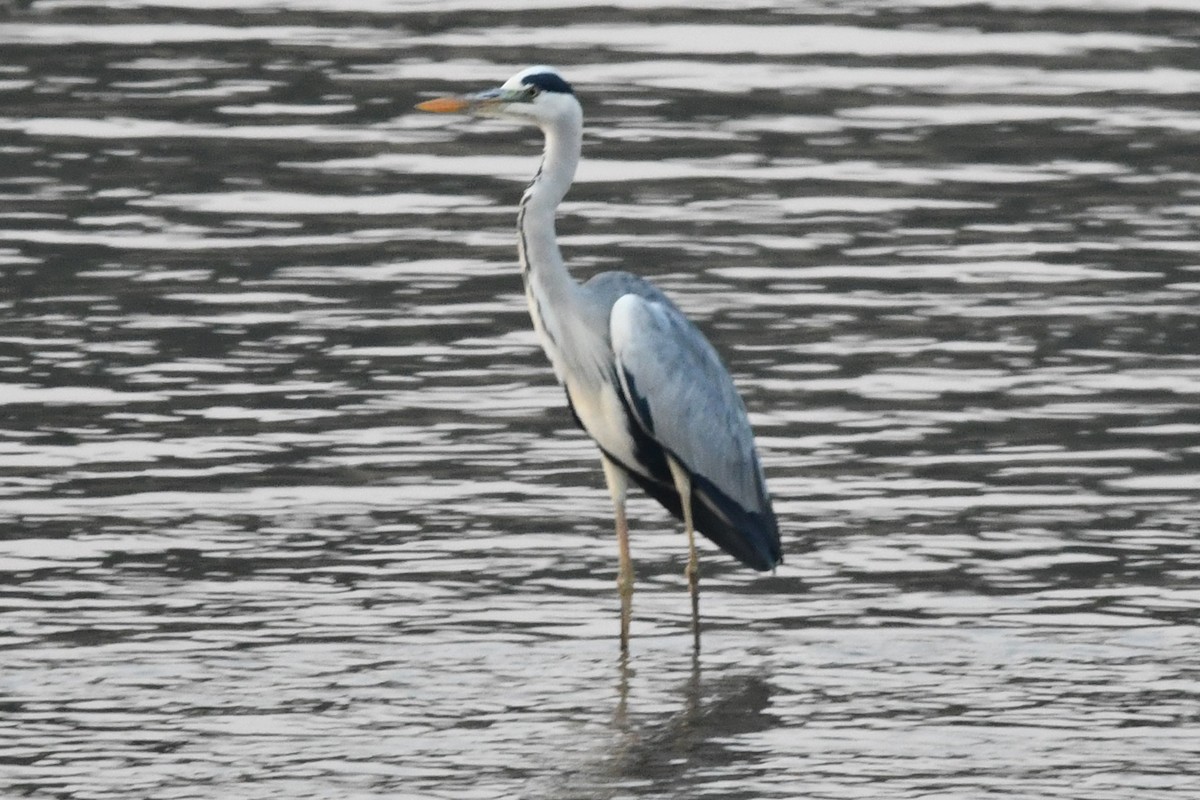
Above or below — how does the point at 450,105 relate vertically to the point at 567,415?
above

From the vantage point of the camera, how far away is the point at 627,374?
9.02m

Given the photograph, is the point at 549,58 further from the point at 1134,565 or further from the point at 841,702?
the point at 841,702

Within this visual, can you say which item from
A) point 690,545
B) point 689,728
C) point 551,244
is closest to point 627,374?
point 551,244

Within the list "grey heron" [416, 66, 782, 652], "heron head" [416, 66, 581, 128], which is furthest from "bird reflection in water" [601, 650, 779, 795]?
"heron head" [416, 66, 581, 128]

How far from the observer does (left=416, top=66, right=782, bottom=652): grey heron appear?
9.00 metres

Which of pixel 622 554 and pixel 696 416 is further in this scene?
pixel 696 416

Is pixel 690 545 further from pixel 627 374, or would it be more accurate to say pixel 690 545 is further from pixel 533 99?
pixel 533 99

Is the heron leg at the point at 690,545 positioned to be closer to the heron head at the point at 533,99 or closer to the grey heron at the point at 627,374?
the grey heron at the point at 627,374

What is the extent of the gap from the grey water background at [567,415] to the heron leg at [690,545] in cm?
9

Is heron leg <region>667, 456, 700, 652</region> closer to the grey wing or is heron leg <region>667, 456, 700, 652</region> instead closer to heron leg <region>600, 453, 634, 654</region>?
the grey wing

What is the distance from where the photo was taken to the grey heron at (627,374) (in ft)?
29.5

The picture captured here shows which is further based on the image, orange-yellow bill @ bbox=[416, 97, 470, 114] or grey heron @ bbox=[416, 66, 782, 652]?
grey heron @ bbox=[416, 66, 782, 652]

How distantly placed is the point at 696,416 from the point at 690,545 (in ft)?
1.54

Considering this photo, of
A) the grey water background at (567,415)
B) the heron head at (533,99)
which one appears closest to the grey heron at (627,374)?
the heron head at (533,99)
